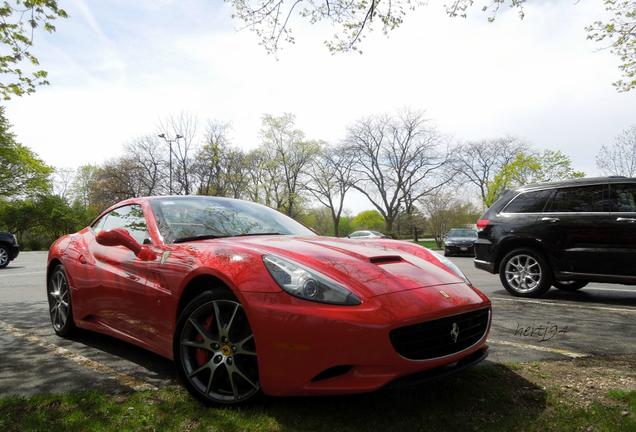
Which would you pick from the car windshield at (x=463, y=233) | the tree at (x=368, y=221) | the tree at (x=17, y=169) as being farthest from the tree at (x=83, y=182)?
the car windshield at (x=463, y=233)

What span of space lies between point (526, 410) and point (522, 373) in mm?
628

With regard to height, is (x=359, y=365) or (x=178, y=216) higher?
(x=178, y=216)

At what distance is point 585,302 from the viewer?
5824 millimetres

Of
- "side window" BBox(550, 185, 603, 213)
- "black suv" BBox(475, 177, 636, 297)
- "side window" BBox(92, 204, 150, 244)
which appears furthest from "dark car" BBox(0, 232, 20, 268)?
"side window" BBox(550, 185, 603, 213)

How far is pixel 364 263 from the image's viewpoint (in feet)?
8.29

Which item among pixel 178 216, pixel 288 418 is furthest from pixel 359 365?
pixel 178 216

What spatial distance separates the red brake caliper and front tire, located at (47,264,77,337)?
2.16 m

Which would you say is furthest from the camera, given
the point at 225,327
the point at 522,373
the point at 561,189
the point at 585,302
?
the point at 561,189

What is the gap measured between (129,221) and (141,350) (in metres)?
1.12

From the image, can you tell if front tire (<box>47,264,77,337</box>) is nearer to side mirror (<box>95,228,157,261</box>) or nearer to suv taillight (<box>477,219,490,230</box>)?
side mirror (<box>95,228,157,261</box>)

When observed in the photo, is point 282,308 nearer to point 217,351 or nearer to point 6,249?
point 217,351

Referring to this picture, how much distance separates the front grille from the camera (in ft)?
6.79

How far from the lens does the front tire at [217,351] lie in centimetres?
229

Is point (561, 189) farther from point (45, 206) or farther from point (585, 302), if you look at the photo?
point (45, 206)
